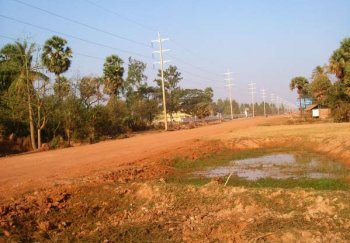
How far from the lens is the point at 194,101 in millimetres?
91688

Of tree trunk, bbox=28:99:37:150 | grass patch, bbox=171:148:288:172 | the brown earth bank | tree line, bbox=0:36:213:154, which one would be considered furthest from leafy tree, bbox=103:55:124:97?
the brown earth bank

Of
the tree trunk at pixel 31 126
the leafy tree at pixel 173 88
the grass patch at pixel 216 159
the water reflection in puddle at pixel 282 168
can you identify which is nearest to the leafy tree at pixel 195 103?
the leafy tree at pixel 173 88

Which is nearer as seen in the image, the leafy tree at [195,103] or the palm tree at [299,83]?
the palm tree at [299,83]

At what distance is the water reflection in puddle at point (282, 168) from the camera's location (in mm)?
14273

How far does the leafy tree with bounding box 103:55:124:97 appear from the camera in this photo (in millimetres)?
56250

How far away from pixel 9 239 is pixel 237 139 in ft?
69.3

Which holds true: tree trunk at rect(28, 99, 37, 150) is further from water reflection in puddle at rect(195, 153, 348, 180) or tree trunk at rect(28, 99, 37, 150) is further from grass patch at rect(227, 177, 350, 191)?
grass patch at rect(227, 177, 350, 191)

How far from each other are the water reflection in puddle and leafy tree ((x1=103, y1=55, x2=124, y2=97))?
128 ft

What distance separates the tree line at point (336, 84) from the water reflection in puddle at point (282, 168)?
2754cm

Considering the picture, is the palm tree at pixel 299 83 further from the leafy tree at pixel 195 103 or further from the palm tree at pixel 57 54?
the palm tree at pixel 57 54

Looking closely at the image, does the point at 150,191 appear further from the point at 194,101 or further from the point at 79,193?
the point at 194,101

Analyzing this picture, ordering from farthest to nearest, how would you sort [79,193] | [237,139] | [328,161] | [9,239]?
1. [237,139]
2. [328,161]
3. [79,193]
4. [9,239]

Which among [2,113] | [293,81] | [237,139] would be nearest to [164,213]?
[237,139]

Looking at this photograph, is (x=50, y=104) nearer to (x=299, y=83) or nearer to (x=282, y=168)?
(x=282, y=168)
